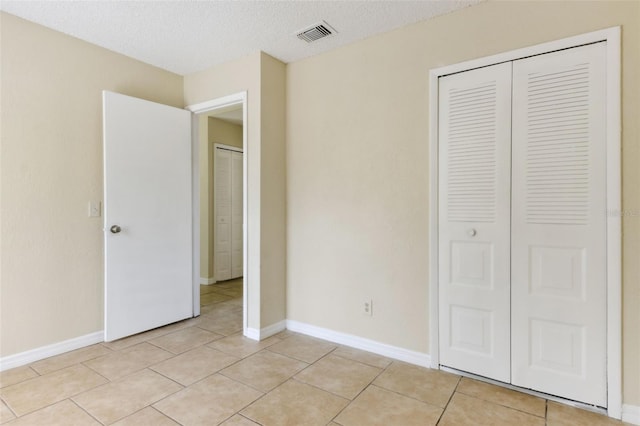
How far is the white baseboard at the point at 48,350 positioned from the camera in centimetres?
234

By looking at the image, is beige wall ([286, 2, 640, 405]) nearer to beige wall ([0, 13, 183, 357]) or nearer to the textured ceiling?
the textured ceiling

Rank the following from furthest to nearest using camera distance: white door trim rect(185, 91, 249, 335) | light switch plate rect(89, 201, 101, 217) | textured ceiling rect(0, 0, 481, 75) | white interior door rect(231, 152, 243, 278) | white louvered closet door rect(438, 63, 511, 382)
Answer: white interior door rect(231, 152, 243, 278) → white door trim rect(185, 91, 249, 335) → light switch plate rect(89, 201, 101, 217) → textured ceiling rect(0, 0, 481, 75) → white louvered closet door rect(438, 63, 511, 382)

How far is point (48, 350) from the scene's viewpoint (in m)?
2.53

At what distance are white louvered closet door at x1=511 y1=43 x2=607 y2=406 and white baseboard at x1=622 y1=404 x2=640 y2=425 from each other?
0.09 metres

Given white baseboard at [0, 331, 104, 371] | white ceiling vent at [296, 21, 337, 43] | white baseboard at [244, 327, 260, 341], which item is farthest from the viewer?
white baseboard at [244, 327, 260, 341]

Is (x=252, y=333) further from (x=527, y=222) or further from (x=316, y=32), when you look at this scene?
(x=316, y=32)

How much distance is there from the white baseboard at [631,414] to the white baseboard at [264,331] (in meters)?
2.38

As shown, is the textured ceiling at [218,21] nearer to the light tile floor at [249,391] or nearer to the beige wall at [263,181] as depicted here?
the beige wall at [263,181]

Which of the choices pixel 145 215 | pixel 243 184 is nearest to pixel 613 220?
pixel 243 184

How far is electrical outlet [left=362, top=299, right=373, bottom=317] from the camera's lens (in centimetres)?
266

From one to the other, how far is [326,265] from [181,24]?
217cm

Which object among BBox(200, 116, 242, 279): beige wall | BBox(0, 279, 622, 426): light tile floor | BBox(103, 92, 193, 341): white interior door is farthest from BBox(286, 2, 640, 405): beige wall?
BBox(200, 116, 242, 279): beige wall

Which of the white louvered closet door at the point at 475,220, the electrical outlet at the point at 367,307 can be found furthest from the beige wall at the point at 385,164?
the white louvered closet door at the point at 475,220

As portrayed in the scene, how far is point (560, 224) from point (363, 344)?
163cm
